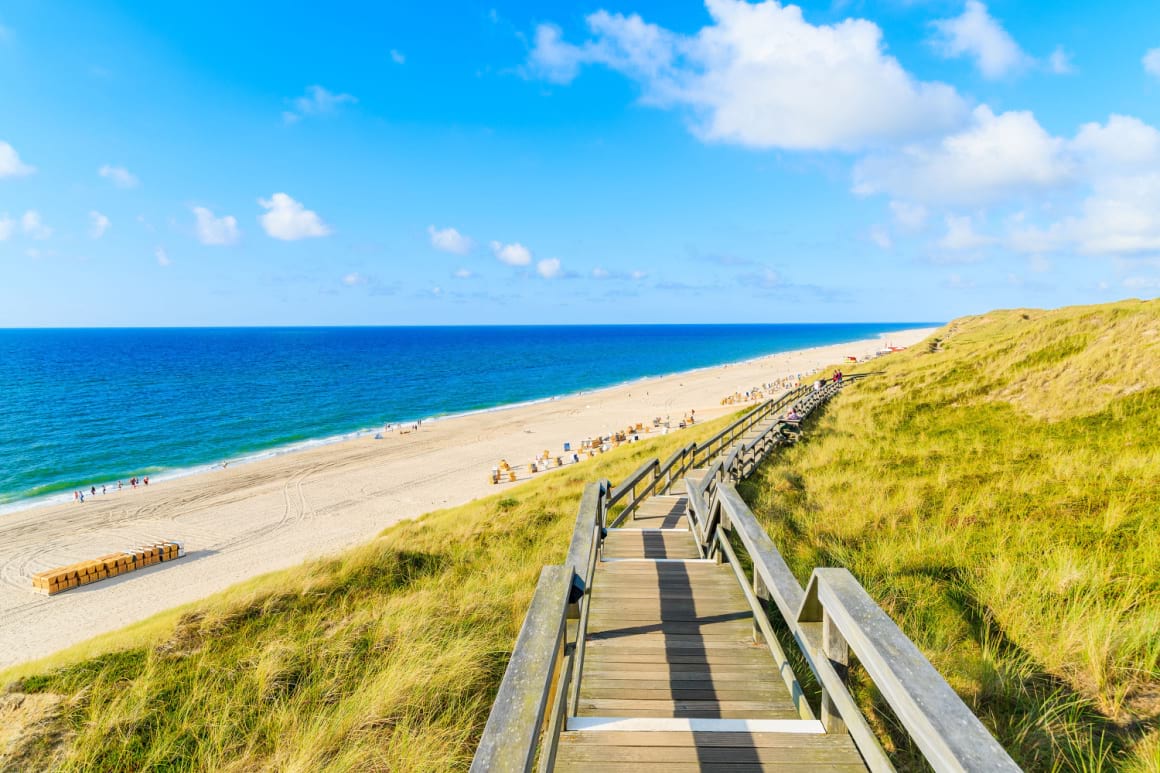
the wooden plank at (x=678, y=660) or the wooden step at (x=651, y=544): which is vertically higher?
the wooden plank at (x=678, y=660)

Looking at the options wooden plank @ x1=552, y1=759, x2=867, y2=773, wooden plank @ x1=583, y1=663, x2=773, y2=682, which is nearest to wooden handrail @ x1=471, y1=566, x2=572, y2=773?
wooden plank @ x1=552, y1=759, x2=867, y2=773

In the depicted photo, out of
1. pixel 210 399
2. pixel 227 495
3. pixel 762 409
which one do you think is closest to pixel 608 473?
pixel 762 409

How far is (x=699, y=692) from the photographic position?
11.2ft

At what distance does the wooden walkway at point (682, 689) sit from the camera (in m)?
2.77

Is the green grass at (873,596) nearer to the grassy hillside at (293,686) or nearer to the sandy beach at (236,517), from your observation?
the grassy hillside at (293,686)

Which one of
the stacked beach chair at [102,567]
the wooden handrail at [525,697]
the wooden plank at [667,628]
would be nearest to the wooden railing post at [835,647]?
the wooden handrail at [525,697]

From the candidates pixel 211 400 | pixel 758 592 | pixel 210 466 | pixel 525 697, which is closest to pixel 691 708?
pixel 758 592

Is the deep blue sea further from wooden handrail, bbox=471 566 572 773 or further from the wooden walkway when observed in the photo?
wooden handrail, bbox=471 566 572 773

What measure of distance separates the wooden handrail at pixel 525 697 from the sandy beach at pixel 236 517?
15.0 metres

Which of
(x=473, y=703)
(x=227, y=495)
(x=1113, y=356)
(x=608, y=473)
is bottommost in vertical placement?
(x=227, y=495)

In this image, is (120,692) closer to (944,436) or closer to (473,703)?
(473,703)

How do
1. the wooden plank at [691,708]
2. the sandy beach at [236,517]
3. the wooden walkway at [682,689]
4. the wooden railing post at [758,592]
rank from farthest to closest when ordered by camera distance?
the sandy beach at [236,517], the wooden railing post at [758,592], the wooden plank at [691,708], the wooden walkway at [682,689]

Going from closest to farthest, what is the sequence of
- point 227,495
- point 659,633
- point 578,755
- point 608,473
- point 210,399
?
point 578,755
point 659,633
point 608,473
point 227,495
point 210,399

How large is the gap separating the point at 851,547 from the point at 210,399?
230 feet
